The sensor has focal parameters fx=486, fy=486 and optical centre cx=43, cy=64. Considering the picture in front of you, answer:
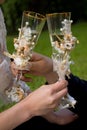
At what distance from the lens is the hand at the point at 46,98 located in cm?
186

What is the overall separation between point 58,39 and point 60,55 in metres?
0.07

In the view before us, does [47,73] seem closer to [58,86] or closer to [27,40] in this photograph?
[27,40]

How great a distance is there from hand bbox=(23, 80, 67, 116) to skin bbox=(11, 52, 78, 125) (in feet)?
0.69

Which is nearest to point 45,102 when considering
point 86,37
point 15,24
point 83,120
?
point 83,120

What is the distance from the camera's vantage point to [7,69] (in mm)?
2213

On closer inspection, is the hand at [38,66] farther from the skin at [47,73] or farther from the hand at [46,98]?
the hand at [46,98]

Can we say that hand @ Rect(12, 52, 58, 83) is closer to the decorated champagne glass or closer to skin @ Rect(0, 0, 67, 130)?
the decorated champagne glass

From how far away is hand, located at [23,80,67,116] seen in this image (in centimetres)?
186

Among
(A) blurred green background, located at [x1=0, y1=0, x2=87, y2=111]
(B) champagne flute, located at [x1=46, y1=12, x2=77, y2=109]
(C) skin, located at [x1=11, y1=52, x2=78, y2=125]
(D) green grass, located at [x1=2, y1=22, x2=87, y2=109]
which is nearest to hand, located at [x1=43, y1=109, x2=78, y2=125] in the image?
(C) skin, located at [x1=11, y1=52, x2=78, y2=125]

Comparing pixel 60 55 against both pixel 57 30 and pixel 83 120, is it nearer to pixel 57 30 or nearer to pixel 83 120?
pixel 57 30

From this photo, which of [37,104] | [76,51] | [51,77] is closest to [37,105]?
[37,104]

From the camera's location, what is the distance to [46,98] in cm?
186

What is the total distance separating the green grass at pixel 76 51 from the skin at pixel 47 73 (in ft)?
5.78

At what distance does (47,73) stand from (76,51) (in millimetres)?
3993
